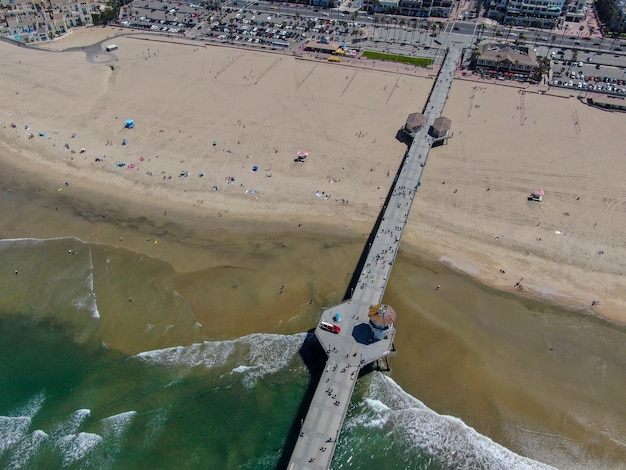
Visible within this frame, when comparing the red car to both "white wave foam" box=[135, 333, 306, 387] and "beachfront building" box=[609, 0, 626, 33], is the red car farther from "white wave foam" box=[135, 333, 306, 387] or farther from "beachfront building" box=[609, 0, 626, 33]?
"beachfront building" box=[609, 0, 626, 33]

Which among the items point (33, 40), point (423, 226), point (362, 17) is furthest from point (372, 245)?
point (33, 40)

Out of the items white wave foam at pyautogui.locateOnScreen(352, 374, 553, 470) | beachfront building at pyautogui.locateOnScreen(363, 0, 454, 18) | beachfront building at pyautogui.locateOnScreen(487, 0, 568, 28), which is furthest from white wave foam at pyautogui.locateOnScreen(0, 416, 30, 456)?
beachfront building at pyautogui.locateOnScreen(487, 0, 568, 28)

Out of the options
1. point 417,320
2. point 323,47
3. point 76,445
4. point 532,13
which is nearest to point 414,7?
point 532,13

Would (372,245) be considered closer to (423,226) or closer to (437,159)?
(423,226)

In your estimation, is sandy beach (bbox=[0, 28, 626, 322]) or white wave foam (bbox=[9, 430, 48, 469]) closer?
white wave foam (bbox=[9, 430, 48, 469])

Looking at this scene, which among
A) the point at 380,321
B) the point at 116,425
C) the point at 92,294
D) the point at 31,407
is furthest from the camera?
the point at 92,294

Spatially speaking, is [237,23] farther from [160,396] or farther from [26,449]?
[26,449]
